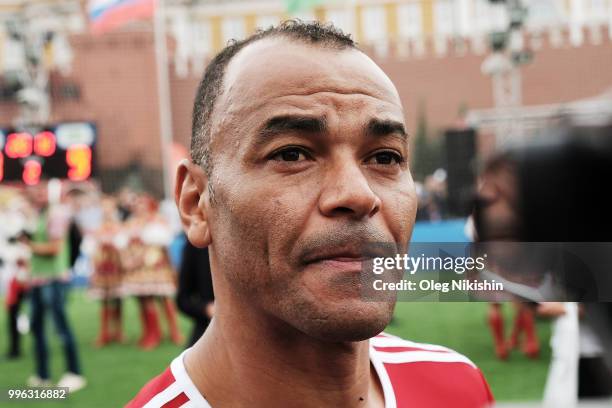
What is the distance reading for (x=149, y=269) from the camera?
26.7 feet

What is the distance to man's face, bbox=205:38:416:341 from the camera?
84 cm

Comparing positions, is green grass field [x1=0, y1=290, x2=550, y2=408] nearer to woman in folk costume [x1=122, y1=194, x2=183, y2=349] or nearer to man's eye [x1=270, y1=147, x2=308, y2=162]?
woman in folk costume [x1=122, y1=194, x2=183, y2=349]

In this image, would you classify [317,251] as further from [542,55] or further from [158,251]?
[542,55]

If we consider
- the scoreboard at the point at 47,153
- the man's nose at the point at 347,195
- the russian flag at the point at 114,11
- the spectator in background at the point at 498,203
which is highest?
the russian flag at the point at 114,11

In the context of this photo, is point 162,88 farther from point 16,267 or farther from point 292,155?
point 292,155

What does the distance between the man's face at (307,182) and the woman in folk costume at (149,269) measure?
7.10 metres

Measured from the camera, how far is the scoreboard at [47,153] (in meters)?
7.70

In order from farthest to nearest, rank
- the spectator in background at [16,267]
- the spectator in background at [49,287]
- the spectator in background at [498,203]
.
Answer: the spectator in background at [16,267]
the spectator in background at [49,287]
the spectator in background at [498,203]

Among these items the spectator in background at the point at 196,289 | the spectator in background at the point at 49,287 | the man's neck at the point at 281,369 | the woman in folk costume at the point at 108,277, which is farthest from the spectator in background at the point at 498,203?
the woman in folk costume at the point at 108,277

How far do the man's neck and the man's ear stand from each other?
13 cm

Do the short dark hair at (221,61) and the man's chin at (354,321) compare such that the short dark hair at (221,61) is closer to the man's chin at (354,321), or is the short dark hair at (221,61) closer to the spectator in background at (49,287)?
the man's chin at (354,321)

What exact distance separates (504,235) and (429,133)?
20.6m

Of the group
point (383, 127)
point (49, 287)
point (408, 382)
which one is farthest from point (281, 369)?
point (49, 287)

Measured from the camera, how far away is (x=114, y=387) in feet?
19.7
